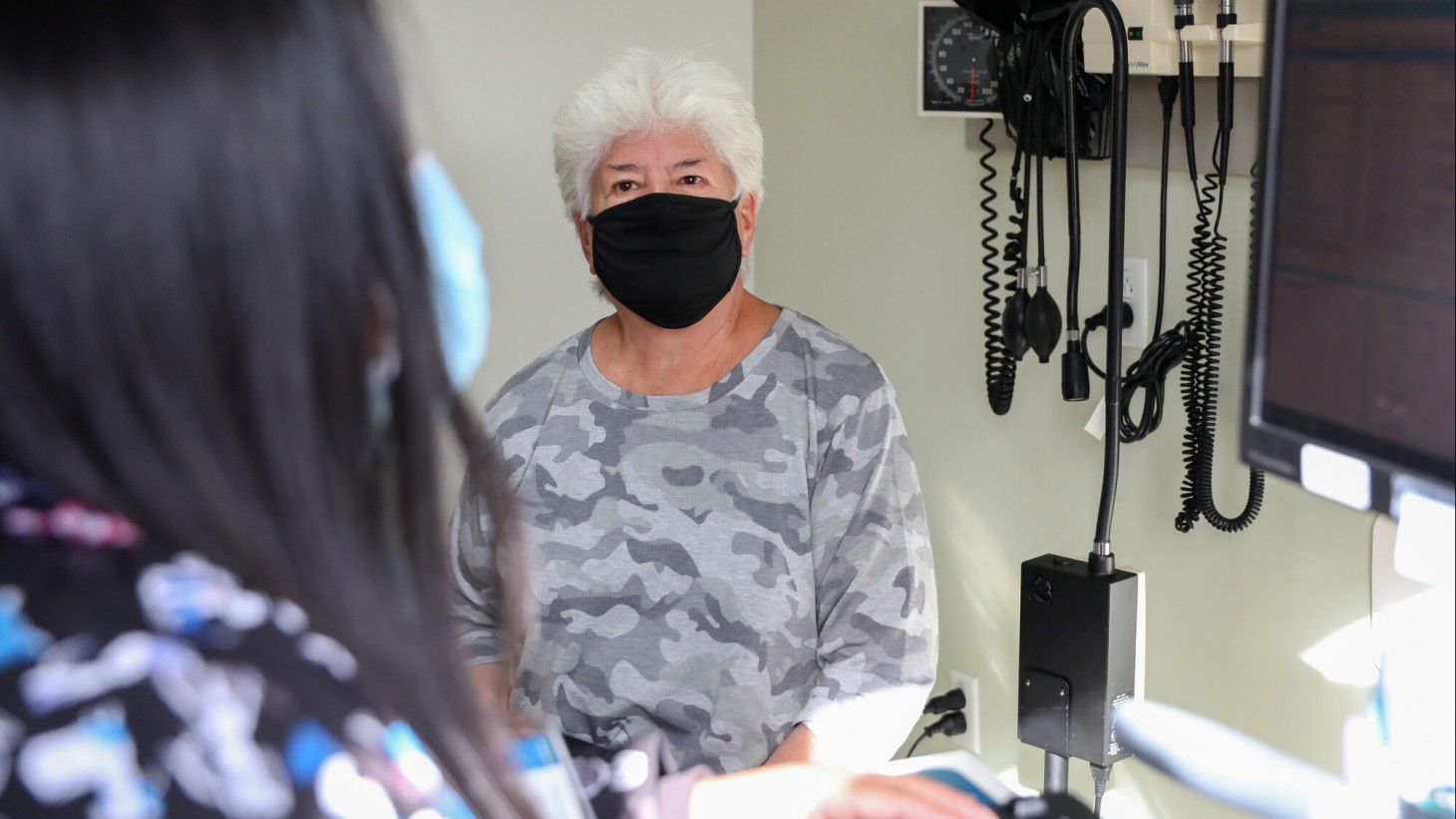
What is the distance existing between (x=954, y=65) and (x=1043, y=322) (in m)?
0.48

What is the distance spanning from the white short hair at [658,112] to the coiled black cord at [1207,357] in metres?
0.55

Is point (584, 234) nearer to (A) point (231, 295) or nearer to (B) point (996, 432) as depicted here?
(B) point (996, 432)

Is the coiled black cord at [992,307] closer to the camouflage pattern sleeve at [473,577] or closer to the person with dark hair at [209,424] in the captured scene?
the camouflage pattern sleeve at [473,577]

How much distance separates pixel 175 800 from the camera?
1.73 feet

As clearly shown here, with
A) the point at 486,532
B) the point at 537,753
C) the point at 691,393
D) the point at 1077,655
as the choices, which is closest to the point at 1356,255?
the point at 537,753

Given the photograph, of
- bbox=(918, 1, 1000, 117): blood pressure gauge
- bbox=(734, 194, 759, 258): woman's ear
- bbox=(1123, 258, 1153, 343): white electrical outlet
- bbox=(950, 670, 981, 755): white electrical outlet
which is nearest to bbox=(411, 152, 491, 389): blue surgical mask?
bbox=(734, 194, 759, 258): woman's ear

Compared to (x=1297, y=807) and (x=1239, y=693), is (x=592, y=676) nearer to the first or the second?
(x=1239, y=693)

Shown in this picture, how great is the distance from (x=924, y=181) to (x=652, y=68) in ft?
2.00

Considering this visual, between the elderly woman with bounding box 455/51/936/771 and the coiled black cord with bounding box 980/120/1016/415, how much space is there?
0.36 m

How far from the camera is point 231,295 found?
1.86ft

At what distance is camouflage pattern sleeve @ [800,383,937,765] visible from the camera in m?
1.51

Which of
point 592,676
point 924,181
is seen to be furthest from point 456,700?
point 924,181

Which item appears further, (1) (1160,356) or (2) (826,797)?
(1) (1160,356)

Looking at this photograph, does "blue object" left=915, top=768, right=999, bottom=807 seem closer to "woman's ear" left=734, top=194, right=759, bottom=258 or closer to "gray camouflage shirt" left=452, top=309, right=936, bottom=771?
"gray camouflage shirt" left=452, top=309, right=936, bottom=771
